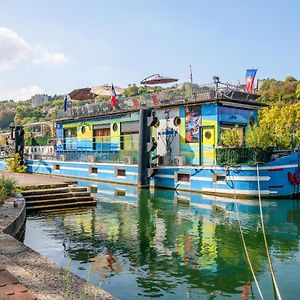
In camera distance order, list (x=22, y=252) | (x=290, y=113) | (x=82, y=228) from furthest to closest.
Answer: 1. (x=290, y=113)
2. (x=82, y=228)
3. (x=22, y=252)

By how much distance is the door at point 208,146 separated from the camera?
72.3ft

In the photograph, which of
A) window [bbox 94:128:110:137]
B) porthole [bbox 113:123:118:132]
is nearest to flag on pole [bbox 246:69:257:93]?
porthole [bbox 113:123:118:132]

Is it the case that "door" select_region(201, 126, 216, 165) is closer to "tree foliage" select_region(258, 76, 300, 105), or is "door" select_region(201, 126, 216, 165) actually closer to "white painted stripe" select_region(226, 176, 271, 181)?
"white painted stripe" select_region(226, 176, 271, 181)

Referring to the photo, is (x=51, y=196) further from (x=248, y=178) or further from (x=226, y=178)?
(x=248, y=178)

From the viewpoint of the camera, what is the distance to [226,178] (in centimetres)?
1972

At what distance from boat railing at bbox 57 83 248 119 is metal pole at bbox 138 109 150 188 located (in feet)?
6.69

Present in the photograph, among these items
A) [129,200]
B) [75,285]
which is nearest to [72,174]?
[129,200]

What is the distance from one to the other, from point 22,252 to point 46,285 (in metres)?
2.02

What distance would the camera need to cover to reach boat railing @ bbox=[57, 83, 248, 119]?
22.2 meters

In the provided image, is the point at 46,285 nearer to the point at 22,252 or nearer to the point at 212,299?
the point at 22,252

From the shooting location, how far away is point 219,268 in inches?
332

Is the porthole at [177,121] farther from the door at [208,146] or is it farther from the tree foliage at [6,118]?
the tree foliage at [6,118]

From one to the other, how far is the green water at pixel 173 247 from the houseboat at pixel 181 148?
74.8 inches

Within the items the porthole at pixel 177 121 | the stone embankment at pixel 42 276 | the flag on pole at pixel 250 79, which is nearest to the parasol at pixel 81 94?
the porthole at pixel 177 121
